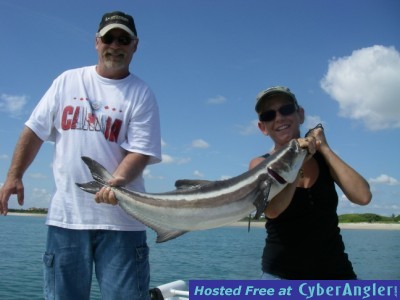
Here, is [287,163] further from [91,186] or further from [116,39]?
[116,39]

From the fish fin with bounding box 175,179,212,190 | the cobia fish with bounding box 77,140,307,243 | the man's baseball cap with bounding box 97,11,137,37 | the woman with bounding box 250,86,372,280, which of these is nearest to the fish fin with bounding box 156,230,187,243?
the cobia fish with bounding box 77,140,307,243

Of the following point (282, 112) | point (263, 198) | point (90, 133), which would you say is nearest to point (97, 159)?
point (90, 133)

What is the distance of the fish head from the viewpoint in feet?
13.2

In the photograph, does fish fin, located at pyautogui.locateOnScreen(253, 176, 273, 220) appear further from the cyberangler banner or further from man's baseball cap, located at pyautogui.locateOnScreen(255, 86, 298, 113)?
man's baseball cap, located at pyautogui.locateOnScreen(255, 86, 298, 113)

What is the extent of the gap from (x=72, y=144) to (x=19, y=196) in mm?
A: 873

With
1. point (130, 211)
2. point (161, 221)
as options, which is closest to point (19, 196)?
point (130, 211)

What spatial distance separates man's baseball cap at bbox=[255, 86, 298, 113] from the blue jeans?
2099 mm

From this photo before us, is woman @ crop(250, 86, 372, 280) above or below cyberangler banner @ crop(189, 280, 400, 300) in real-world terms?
above

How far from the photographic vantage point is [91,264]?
192 inches

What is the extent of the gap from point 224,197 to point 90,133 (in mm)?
1841

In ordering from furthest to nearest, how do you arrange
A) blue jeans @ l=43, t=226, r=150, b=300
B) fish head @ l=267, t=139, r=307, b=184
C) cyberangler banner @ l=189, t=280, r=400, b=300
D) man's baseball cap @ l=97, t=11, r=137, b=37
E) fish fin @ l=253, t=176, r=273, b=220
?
man's baseball cap @ l=97, t=11, r=137, b=37 → blue jeans @ l=43, t=226, r=150, b=300 → fish head @ l=267, t=139, r=307, b=184 → fish fin @ l=253, t=176, r=273, b=220 → cyberangler banner @ l=189, t=280, r=400, b=300

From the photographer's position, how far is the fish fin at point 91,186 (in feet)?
14.9

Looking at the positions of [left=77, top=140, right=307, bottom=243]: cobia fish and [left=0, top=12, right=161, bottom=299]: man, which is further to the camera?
[left=0, top=12, right=161, bottom=299]: man

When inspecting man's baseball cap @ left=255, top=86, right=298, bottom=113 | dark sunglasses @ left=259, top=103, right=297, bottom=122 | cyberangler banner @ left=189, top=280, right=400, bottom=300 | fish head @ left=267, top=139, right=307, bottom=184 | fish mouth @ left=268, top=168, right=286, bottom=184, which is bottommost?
cyberangler banner @ left=189, top=280, right=400, bottom=300
